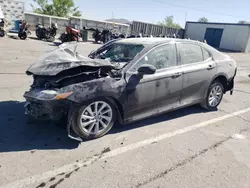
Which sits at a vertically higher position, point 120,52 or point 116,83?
point 120,52

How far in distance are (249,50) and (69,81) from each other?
31.4 metres

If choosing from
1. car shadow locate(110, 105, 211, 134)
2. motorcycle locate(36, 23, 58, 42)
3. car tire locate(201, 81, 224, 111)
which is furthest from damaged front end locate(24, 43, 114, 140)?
motorcycle locate(36, 23, 58, 42)

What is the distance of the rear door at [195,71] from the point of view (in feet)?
14.1

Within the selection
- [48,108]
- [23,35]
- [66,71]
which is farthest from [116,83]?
[23,35]

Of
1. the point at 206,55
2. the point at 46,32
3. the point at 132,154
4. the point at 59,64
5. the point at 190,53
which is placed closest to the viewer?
the point at 132,154

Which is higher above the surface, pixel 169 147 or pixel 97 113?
pixel 97 113

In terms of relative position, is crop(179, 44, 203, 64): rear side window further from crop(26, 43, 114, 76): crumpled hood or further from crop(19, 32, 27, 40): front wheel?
crop(19, 32, 27, 40): front wheel

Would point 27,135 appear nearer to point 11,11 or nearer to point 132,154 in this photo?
point 132,154

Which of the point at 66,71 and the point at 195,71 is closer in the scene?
the point at 66,71

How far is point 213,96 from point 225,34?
90.1 ft

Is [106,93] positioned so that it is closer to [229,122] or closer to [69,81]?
[69,81]

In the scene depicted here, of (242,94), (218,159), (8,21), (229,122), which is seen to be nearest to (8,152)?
(218,159)

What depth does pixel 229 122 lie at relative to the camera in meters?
4.62

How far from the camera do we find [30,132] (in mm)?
3584
